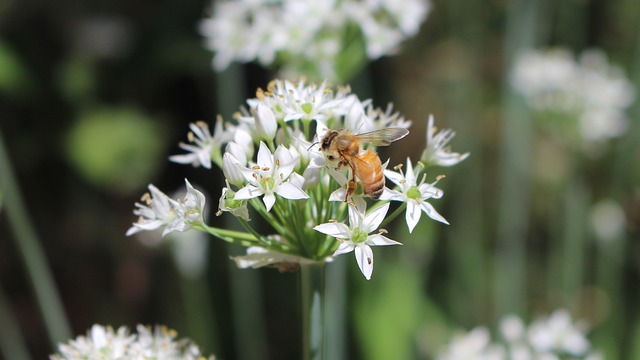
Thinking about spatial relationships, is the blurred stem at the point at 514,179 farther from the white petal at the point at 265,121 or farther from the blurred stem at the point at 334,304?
the white petal at the point at 265,121

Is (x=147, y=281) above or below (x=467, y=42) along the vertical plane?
below

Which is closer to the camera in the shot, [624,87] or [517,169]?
[517,169]

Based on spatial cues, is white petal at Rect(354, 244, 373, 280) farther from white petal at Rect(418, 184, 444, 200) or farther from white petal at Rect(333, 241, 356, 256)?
white petal at Rect(418, 184, 444, 200)

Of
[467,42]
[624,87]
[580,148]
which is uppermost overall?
[467,42]

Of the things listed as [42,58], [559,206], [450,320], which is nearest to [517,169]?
[450,320]

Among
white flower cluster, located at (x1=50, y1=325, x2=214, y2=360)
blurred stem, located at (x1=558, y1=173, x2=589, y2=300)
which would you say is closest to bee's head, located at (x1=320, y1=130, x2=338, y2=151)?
white flower cluster, located at (x1=50, y1=325, x2=214, y2=360)

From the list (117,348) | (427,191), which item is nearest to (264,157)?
(427,191)

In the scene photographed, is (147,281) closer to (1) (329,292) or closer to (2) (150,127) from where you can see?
(2) (150,127)

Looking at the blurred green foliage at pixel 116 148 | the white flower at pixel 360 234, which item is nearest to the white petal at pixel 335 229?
the white flower at pixel 360 234
